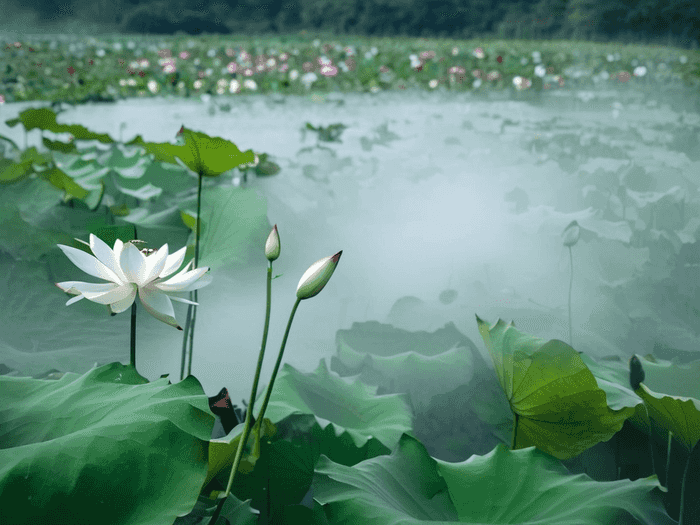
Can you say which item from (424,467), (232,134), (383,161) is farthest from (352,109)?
(424,467)

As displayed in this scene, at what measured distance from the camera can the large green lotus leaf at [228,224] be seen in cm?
64

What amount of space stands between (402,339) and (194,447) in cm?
42

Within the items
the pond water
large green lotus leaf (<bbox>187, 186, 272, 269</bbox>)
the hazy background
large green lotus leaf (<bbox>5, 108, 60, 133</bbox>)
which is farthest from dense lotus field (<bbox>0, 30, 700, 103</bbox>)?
large green lotus leaf (<bbox>187, 186, 272, 269</bbox>)

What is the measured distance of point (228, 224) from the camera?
686 millimetres

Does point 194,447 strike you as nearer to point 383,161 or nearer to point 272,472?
point 272,472

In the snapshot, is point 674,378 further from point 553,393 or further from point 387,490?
point 387,490

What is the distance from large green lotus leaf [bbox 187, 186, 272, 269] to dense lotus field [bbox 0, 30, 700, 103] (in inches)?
94.5

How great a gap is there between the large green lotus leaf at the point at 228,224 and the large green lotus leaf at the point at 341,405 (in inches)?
6.2

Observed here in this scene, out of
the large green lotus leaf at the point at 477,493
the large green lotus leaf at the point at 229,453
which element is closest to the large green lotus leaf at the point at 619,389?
the large green lotus leaf at the point at 477,493

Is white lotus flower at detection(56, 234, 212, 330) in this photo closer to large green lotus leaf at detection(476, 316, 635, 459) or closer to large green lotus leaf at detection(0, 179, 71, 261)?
large green lotus leaf at detection(476, 316, 635, 459)

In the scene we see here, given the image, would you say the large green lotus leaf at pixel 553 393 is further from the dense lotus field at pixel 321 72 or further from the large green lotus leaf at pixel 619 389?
the dense lotus field at pixel 321 72

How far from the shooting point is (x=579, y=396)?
1.52ft

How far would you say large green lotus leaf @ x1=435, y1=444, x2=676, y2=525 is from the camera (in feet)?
1.18

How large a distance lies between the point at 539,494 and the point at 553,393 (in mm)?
101
